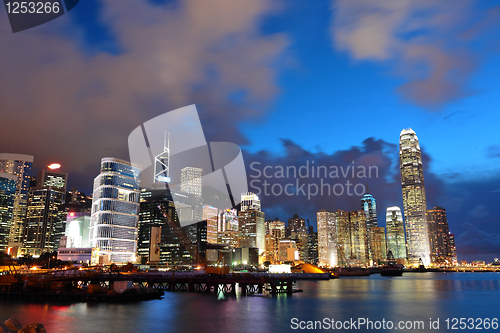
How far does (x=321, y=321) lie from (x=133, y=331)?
85.3 ft

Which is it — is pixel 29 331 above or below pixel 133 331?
above

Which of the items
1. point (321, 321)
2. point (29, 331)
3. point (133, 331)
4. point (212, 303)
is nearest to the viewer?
point (29, 331)

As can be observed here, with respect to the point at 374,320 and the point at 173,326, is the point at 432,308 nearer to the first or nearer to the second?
the point at 374,320

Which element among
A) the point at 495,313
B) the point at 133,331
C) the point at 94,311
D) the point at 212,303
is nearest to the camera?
the point at 133,331

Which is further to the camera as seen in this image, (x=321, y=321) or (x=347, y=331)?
(x=321, y=321)

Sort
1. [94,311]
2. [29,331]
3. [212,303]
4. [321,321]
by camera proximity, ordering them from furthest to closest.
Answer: [212,303] < [94,311] < [321,321] < [29,331]

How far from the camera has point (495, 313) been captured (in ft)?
214

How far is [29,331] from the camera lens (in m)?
21.5

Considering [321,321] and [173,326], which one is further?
[321,321]

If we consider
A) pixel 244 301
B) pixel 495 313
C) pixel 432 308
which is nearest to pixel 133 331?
pixel 244 301

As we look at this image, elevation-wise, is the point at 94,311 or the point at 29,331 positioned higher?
the point at 29,331

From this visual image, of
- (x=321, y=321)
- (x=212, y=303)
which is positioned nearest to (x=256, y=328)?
(x=321, y=321)

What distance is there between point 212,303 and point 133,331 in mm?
25915

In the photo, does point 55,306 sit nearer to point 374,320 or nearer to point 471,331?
point 374,320
